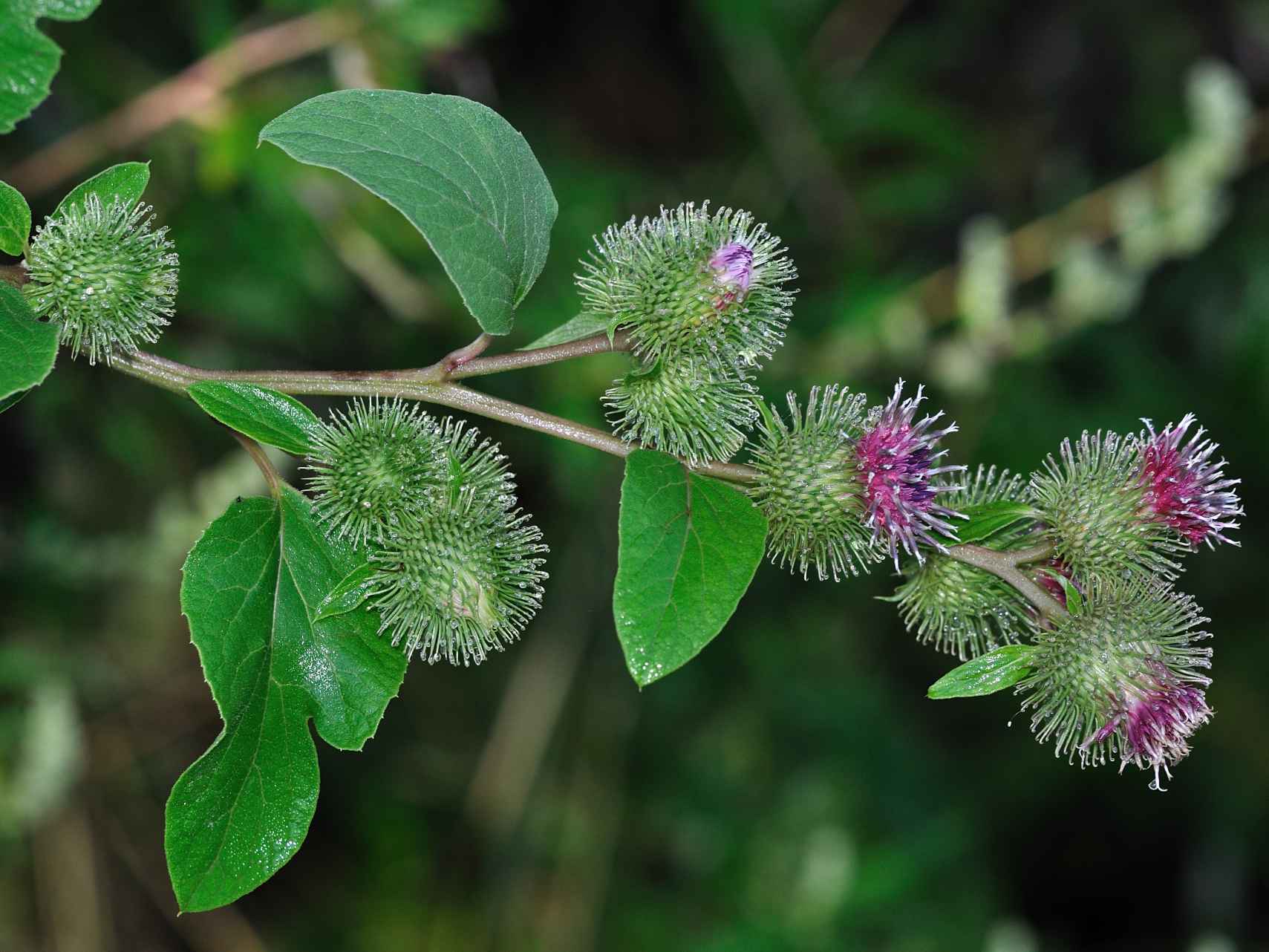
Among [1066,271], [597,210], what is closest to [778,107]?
[597,210]

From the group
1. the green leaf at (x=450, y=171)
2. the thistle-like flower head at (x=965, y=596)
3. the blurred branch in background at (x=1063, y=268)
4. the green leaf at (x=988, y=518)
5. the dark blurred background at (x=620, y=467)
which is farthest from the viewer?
the blurred branch in background at (x=1063, y=268)

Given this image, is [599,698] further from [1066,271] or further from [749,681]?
[1066,271]

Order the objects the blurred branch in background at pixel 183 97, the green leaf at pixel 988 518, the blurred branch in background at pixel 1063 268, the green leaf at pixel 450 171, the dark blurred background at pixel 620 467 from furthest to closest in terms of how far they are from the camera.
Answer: the blurred branch in background at pixel 1063 268, the dark blurred background at pixel 620 467, the blurred branch in background at pixel 183 97, the green leaf at pixel 988 518, the green leaf at pixel 450 171

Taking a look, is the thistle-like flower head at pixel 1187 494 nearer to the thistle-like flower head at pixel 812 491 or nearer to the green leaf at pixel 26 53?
the thistle-like flower head at pixel 812 491

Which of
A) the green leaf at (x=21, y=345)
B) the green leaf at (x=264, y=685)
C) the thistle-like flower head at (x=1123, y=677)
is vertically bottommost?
the green leaf at (x=264, y=685)

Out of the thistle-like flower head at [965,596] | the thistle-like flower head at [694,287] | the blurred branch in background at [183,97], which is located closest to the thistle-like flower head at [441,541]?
the thistle-like flower head at [694,287]

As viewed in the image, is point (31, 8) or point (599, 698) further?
point (599, 698)
